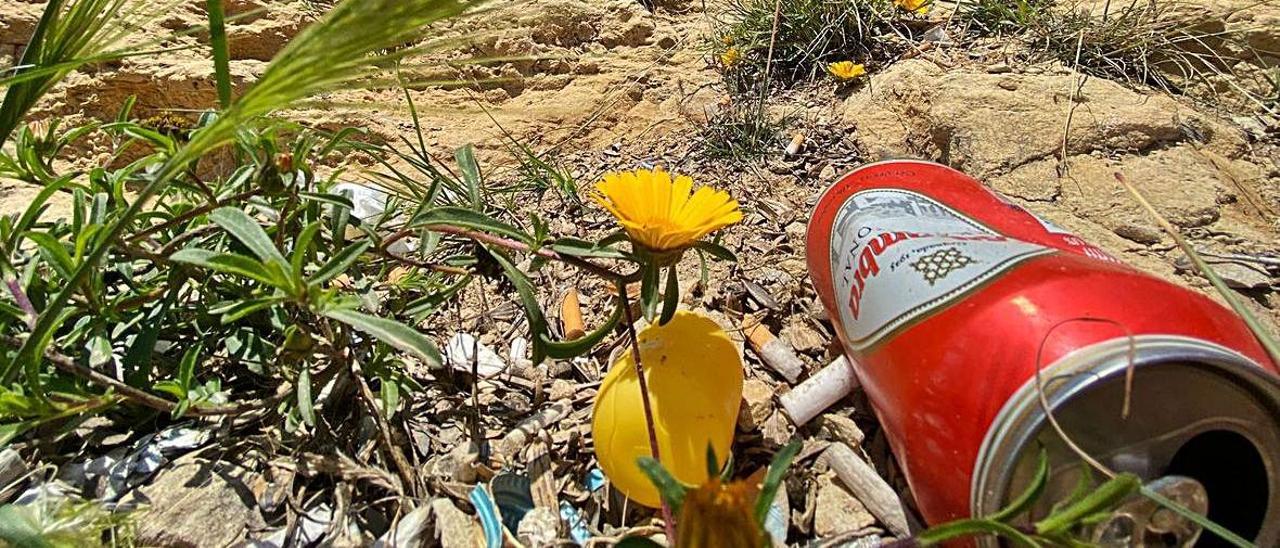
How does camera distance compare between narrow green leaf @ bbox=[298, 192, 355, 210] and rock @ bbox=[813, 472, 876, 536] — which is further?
rock @ bbox=[813, 472, 876, 536]

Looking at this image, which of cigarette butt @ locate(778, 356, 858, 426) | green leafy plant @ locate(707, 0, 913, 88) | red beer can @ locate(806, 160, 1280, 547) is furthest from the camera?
green leafy plant @ locate(707, 0, 913, 88)

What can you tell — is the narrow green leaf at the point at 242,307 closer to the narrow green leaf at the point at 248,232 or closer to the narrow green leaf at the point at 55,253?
the narrow green leaf at the point at 248,232

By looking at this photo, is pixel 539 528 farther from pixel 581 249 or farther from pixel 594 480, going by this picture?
pixel 581 249

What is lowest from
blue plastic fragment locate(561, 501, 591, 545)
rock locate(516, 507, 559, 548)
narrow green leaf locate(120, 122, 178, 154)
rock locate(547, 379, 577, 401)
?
blue plastic fragment locate(561, 501, 591, 545)

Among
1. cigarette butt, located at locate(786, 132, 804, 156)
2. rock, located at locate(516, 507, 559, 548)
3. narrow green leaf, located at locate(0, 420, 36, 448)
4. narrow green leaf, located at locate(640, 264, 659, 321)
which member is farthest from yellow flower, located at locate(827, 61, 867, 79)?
narrow green leaf, located at locate(0, 420, 36, 448)

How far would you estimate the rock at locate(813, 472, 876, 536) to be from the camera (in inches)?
38.7

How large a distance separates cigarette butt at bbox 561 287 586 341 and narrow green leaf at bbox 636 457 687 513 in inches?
26.9

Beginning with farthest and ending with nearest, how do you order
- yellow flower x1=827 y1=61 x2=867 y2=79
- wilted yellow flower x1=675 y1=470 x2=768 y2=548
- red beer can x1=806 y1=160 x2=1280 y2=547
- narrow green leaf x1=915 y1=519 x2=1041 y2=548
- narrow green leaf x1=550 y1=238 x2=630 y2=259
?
1. yellow flower x1=827 y1=61 x2=867 y2=79
2. narrow green leaf x1=550 y1=238 x2=630 y2=259
3. red beer can x1=806 y1=160 x2=1280 y2=547
4. narrow green leaf x1=915 y1=519 x2=1041 y2=548
5. wilted yellow flower x1=675 y1=470 x2=768 y2=548

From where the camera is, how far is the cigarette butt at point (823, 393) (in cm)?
109

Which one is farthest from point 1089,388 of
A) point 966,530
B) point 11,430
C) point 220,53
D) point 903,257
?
point 11,430

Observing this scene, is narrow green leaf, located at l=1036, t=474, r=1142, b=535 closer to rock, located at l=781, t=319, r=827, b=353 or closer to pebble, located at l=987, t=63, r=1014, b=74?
rock, located at l=781, t=319, r=827, b=353

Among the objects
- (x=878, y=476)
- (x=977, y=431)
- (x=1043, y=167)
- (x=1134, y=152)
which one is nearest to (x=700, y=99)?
(x=1043, y=167)

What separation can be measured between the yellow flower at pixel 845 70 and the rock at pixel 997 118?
0.07m

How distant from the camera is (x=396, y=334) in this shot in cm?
78
